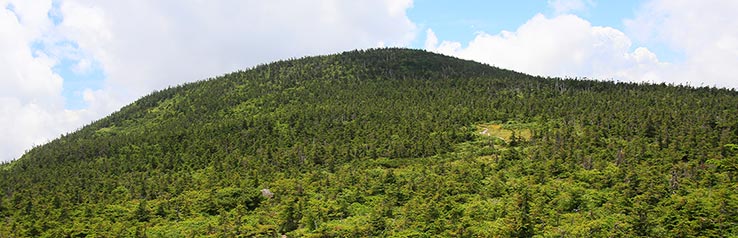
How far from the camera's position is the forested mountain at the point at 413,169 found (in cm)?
5778

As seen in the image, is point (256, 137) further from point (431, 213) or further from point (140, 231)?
point (431, 213)

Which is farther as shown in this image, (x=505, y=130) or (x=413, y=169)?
(x=505, y=130)

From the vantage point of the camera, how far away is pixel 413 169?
89750 mm

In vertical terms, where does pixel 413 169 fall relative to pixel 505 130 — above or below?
below

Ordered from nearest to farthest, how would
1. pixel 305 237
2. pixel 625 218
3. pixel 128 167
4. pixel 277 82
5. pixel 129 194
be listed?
pixel 625 218, pixel 305 237, pixel 129 194, pixel 128 167, pixel 277 82

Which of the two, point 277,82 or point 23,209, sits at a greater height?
point 277,82

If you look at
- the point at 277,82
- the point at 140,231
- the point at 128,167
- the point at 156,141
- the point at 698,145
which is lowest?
the point at 140,231

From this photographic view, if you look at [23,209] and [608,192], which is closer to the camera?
[608,192]

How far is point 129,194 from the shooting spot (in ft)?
296

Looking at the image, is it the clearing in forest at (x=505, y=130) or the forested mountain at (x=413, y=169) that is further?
the clearing in forest at (x=505, y=130)

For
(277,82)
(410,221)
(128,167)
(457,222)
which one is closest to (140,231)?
(410,221)

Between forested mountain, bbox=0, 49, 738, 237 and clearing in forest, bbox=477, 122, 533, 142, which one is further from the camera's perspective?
clearing in forest, bbox=477, 122, 533, 142

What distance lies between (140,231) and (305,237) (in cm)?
2466

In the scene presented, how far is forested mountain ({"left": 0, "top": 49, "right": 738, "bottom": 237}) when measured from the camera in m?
57.8
